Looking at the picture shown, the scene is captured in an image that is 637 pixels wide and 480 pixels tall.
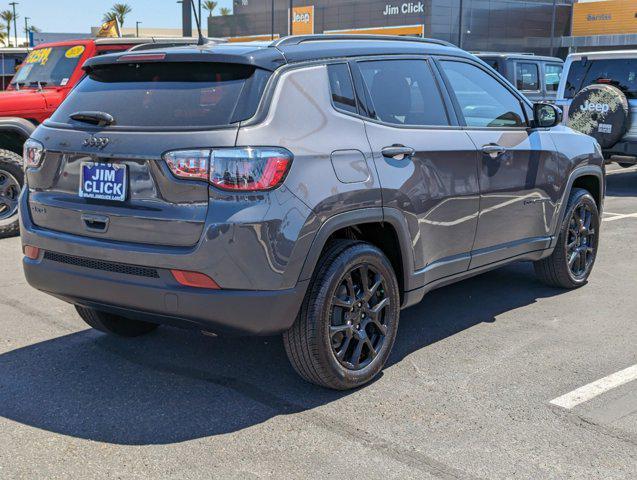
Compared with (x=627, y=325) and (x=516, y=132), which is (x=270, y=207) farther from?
(x=627, y=325)

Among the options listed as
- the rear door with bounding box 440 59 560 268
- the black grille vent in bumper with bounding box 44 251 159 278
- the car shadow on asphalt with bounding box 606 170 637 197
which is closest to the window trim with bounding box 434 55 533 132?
the rear door with bounding box 440 59 560 268

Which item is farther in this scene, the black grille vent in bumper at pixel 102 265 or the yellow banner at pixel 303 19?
the yellow banner at pixel 303 19

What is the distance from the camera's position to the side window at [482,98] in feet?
16.2

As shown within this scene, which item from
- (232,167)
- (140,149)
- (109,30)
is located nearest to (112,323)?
(140,149)

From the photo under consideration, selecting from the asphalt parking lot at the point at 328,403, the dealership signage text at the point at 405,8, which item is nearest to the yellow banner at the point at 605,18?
the dealership signage text at the point at 405,8

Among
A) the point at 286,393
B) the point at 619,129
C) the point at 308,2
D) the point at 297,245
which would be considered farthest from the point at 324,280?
the point at 308,2

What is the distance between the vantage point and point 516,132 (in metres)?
5.27

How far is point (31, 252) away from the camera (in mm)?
4125

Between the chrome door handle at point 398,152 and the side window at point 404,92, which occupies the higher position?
the side window at point 404,92

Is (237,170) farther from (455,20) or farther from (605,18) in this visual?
(605,18)

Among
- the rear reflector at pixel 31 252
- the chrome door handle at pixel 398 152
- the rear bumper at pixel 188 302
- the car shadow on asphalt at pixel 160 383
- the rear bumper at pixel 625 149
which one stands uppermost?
the chrome door handle at pixel 398 152

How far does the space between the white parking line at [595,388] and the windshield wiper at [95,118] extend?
2.61 meters

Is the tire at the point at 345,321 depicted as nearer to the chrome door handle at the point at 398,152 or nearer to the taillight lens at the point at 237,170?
the chrome door handle at the point at 398,152

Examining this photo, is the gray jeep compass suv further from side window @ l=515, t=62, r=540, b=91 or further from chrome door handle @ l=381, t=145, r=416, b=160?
→ side window @ l=515, t=62, r=540, b=91
